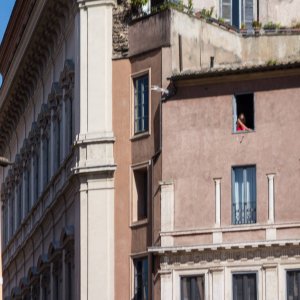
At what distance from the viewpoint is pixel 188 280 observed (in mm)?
54875

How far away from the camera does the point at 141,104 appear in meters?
57.6

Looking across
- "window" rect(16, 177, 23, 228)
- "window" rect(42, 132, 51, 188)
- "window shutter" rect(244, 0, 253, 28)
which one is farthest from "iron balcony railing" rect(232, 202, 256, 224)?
"window" rect(16, 177, 23, 228)

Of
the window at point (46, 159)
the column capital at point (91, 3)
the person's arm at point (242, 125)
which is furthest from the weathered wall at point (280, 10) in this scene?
the window at point (46, 159)

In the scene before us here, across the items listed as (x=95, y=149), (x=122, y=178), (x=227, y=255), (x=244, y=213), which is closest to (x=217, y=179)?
(x=244, y=213)

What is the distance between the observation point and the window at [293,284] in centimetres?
5303

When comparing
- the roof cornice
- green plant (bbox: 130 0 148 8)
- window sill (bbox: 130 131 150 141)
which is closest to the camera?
window sill (bbox: 130 131 150 141)

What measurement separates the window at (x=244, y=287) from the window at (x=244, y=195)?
158cm

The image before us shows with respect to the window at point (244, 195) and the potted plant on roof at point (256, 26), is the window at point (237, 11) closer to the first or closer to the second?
the potted plant on roof at point (256, 26)

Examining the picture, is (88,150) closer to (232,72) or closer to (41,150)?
(232,72)

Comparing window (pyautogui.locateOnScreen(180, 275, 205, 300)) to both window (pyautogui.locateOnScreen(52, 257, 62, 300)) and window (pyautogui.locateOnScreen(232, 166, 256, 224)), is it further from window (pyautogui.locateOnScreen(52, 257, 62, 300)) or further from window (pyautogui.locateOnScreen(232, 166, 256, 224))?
window (pyautogui.locateOnScreen(52, 257, 62, 300))

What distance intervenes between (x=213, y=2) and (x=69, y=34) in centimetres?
570

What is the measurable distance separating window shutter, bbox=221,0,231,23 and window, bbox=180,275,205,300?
9.71m

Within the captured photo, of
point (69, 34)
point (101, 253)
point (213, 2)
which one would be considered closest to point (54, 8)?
point (69, 34)

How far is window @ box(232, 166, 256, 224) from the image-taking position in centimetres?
5434
